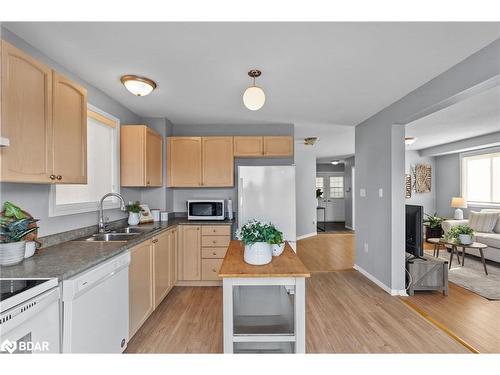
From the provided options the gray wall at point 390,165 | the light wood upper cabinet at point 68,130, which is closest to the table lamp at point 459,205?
the gray wall at point 390,165

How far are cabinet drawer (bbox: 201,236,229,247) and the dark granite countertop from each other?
49.8 inches

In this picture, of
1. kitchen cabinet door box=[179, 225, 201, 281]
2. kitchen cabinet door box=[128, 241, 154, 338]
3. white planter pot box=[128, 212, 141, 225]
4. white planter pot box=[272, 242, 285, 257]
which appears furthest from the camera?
kitchen cabinet door box=[179, 225, 201, 281]

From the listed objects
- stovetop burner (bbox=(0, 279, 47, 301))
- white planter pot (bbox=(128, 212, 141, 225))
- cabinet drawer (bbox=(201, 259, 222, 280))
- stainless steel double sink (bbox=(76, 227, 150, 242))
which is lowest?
cabinet drawer (bbox=(201, 259, 222, 280))

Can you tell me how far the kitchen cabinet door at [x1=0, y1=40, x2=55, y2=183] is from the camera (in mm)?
1370

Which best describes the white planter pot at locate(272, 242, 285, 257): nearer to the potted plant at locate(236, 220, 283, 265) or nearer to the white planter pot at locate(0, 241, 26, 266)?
the potted plant at locate(236, 220, 283, 265)

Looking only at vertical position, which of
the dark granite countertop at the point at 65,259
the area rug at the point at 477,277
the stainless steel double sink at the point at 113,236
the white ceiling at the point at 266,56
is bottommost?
the area rug at the point at 477,277

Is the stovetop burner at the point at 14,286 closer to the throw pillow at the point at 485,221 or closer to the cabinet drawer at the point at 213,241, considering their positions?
the cabinet drawer at the point at 213,241

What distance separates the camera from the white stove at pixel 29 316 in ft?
3.31

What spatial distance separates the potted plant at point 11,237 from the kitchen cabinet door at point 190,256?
80.5 inches

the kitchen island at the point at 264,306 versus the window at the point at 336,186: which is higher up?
the window at the point at 336,186

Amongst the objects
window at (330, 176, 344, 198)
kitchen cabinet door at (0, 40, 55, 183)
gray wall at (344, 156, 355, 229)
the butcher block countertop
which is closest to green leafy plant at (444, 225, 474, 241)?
the butcher block countertop

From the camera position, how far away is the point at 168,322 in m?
2.55

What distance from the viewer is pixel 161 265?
114 inches

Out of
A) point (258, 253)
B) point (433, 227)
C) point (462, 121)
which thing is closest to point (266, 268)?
point (258, 253)
